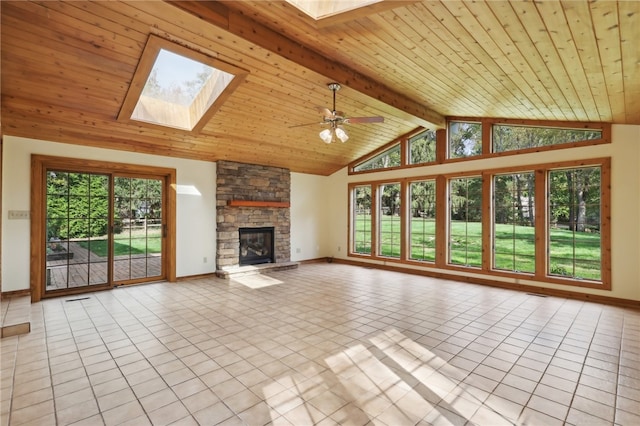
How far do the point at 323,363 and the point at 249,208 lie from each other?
5088 mm

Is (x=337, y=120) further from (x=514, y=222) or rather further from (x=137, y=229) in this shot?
(x=137, y=229)

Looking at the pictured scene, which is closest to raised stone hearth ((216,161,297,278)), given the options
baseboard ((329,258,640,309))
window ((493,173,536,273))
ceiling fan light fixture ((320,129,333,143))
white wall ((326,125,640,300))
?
baseboard ((329,258,640,309))

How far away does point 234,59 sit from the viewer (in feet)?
12.5

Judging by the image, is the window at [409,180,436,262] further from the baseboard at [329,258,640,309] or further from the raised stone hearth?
the raised stone hearth

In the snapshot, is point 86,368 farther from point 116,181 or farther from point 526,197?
point 526,197

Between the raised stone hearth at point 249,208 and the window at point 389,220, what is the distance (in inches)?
95.6

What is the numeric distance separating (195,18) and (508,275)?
636cm

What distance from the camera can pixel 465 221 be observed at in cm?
658

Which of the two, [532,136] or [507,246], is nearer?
[532,136]

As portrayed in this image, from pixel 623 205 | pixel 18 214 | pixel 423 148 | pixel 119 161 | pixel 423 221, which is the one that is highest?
pixel 423 148

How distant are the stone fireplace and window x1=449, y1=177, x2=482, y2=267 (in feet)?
13.0

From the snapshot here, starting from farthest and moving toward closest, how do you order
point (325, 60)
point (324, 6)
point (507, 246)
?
point (507, 246)
point (325, 60)
point (324, 6)

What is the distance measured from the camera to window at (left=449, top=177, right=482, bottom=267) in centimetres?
638

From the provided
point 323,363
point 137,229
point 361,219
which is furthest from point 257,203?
point 323,363
